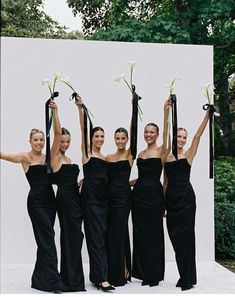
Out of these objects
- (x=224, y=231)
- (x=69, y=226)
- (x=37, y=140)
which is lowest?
(x=224, y=231)

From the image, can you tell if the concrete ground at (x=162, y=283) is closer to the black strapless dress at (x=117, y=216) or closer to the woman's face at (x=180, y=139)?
the black strapless dress at (x=117, y=216)

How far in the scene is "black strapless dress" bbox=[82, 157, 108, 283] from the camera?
551cm

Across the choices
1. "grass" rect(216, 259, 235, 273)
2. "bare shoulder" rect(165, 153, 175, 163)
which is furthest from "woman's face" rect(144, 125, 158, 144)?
"grass" rect(216, 259, 235, 273)

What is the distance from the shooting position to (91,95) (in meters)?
7.01

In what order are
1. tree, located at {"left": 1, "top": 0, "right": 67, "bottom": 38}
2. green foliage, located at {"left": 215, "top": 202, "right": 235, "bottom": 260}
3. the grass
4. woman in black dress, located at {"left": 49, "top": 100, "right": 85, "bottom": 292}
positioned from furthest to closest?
tree, located at {"left": 1, "top": 0, "right": 67, "bottom": 38}
green foliage, located at {"left": 215, "top": 202, "right": 235, "bottom": 260}
the grass
woman in black dress, located at {"left": 49, "top": 100, "right": 85, "bottom": 292}

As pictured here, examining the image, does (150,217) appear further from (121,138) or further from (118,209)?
(121,138)

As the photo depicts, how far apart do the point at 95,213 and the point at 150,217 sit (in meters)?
0.57

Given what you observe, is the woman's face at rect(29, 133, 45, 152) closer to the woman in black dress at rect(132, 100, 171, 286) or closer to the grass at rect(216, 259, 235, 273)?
the woman in black dress at rect(132, 100, 171, 286)

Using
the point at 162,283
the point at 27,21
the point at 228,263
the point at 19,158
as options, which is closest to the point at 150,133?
the point at 19,158

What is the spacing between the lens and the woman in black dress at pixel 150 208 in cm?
566

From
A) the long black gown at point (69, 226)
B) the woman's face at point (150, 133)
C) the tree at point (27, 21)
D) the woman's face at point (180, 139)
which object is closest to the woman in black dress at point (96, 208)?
the long black gown at point (69, 226)

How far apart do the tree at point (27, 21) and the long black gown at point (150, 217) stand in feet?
29.7

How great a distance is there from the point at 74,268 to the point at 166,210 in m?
1.07

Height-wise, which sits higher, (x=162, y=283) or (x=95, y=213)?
(x=95, y=213)
